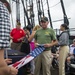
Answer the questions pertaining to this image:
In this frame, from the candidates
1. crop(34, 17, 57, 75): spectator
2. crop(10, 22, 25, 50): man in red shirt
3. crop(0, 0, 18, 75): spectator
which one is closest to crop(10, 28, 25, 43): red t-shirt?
crop(10, 22, 25, 50): man in red shirt

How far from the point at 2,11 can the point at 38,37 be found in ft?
16.5

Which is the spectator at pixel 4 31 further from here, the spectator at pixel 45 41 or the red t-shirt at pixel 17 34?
the red t-shirt at pixel 17 34

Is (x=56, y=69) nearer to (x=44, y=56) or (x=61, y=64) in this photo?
(x=61, y=64)

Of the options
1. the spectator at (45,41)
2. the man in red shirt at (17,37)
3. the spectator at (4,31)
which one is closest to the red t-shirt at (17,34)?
the man in red shirt at (17,37)

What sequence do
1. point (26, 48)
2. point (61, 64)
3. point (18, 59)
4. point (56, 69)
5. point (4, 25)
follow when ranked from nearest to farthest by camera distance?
1. point (4, 25)
2. point (18, 59)
3. point (61, 64)
4. point (26, 48)
5. point (56, 69)

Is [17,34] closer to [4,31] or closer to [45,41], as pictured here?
[45,41]

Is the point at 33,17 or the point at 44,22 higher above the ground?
the point at 33,17

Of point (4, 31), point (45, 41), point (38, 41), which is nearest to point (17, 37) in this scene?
point (38, 41)

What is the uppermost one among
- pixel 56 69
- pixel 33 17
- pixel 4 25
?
pixel 33 17

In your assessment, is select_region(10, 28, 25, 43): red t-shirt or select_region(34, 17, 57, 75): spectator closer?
select_region(34, 17, 57, 75): spectator

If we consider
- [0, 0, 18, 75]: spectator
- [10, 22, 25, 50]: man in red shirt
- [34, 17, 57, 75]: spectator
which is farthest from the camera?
[10, 22, 25, 50]: man in red shirt

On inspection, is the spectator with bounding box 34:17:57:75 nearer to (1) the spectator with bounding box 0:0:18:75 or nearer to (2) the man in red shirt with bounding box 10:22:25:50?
(2) the man in red shirt with bounding box 10:22:25:50

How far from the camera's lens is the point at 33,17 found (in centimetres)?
2150

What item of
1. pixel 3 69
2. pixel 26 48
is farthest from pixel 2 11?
pixel 26 48
